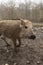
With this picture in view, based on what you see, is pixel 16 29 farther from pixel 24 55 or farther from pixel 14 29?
pixel 24 55

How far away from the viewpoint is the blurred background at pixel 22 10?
36.9ft

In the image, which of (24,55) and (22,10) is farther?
(22,10)

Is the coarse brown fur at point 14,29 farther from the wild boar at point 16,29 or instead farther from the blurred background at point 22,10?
the blurred background at point 22,10

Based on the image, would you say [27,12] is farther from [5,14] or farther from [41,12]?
[5,14]

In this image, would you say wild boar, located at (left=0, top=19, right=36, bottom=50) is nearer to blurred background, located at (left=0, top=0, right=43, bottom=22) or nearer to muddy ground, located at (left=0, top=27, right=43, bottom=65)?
muddy ground, located at (left=0, top=27, right=43, bottom=65)

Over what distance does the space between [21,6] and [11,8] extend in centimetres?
127

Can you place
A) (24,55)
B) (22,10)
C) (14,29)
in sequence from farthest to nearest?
1. (22,10)
2. (14,29)
3. (24,55)

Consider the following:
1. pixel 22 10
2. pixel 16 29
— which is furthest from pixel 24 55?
pixel 22 10

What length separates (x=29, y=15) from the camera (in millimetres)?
13148

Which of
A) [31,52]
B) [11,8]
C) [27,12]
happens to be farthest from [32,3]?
[31,52]

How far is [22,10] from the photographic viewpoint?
1260 cm

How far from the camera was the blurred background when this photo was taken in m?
11.2

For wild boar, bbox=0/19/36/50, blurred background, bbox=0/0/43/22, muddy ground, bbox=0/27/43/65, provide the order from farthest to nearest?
blurred background, bbox=0/0/43/22
wild boar, bbox=0/19/36/50
muddy ground, bbox=0/27/43/65

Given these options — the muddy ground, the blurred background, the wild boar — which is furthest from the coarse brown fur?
the blurred background
